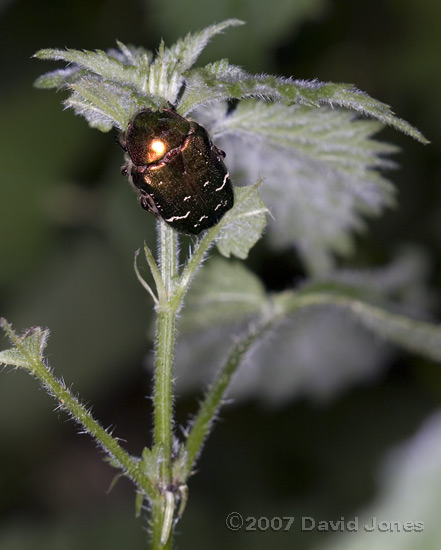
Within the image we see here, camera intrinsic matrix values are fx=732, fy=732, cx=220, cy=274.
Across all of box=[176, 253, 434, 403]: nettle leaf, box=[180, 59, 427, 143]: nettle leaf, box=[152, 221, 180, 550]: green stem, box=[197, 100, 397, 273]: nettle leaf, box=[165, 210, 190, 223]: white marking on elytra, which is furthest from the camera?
box=[176, 253, 434, 403]: nettle leaf

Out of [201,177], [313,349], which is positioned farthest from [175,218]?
[313,349]

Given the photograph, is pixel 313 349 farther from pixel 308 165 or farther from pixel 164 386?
pixel 164 386

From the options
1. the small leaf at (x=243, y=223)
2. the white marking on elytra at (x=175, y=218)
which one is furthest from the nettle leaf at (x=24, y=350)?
the small leaf at (x=243, y=223)

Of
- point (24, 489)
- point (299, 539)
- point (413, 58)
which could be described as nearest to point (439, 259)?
point (413, 58)

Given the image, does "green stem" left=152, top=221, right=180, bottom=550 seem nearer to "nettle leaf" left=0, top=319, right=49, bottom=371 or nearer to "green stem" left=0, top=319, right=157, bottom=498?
"green stem" left=0, top=319, right=157, bottom=498

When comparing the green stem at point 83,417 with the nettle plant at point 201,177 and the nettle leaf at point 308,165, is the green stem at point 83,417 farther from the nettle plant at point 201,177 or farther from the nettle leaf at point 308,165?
the nettle leaf at point 308,165

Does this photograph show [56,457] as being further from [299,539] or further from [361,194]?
[361,194]

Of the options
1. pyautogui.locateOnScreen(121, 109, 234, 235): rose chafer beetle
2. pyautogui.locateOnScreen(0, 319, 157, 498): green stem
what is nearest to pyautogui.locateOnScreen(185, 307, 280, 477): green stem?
pyautogui.locateOnScreen(0, 319, 157, 498): green stem
